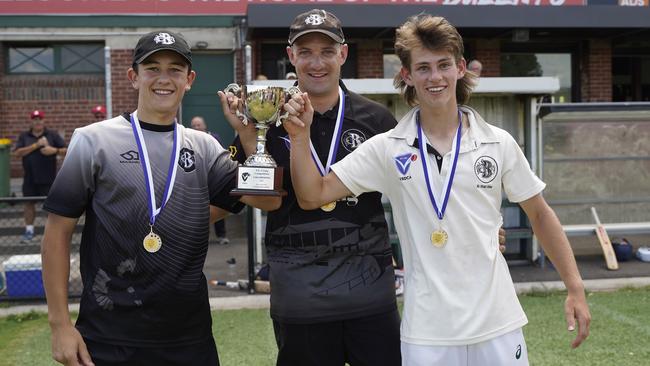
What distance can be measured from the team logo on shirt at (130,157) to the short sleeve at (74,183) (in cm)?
11

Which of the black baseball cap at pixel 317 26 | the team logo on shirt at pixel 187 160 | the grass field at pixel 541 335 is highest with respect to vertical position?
the black baseball cap at pixel 317 26

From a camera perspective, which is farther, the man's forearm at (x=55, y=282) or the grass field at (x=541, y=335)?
the grass field at (x=541, y=335)

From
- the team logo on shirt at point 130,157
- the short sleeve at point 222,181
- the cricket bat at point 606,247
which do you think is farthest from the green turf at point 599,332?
the team logo on shirt at point 130,157

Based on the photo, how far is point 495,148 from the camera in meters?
2.75

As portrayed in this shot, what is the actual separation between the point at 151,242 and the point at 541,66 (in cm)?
1401

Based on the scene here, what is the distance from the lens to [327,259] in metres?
3.05

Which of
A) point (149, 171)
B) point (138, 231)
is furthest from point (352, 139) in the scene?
point (138, 231)

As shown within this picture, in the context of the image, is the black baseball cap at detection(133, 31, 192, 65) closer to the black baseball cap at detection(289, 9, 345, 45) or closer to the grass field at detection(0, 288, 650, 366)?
the black baseball cap at detection(289, 9, 345, 45)

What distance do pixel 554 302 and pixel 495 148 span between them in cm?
504

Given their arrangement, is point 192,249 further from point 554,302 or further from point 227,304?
point 554,302

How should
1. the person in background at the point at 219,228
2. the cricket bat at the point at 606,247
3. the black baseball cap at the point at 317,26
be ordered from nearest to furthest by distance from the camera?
the black baseball cap at the point at 317,26 → the cricket bat at the point at 606,247 → the person in background at the point at 219,228

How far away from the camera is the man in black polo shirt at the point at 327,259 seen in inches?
119

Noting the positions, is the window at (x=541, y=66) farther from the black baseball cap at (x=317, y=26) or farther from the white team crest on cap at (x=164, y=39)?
the white team crest on cap at (x=164, y=39)

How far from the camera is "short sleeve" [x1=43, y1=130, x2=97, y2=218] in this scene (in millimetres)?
2721
